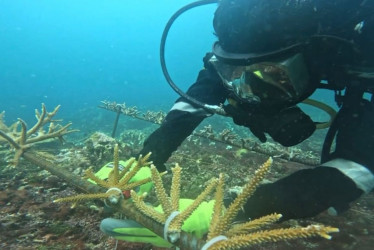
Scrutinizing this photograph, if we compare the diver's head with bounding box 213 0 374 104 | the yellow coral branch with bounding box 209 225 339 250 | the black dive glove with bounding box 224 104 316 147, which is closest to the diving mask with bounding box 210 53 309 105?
the diver's head with bounding box 213 0 374 104

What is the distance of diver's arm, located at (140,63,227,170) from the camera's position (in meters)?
3.07

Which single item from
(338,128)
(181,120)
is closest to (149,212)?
(181,120)

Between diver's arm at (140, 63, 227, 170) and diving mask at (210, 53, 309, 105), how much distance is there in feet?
2.60

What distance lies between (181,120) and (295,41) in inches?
56.4

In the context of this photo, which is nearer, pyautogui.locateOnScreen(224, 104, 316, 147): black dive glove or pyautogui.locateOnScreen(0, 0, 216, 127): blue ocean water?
pyautogui.locateOnScreen(224, 104, 316, 147): black dive glove

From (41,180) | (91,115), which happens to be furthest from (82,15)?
(41,180)

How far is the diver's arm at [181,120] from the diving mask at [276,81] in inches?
31.2

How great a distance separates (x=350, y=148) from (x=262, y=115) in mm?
766

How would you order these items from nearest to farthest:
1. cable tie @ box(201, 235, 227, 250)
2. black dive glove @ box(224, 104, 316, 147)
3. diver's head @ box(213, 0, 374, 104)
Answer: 1. cable tie @ box(201, 235, 227, 250)
2. diver's head @ box(213, 0, 374, 104)
3. black dive glove @ box(224, 104, 316, 147)

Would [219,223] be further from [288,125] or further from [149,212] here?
[288,125]

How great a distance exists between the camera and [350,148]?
2.13 metres

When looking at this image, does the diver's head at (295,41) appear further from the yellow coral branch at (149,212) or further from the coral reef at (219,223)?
the yellow coral branch at (149,212)

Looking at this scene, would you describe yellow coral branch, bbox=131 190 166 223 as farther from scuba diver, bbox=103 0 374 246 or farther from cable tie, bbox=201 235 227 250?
scuba diver, bbox=103 0 374 246

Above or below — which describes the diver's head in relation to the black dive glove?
above
